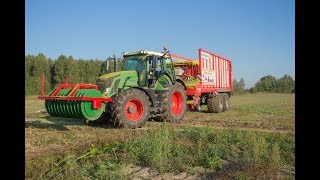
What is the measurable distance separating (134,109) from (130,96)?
0.47 metres

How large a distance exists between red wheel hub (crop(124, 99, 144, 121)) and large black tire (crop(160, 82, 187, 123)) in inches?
45.3

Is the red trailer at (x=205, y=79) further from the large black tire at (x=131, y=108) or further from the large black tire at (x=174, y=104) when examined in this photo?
the large black tire at (x=131, y=108)

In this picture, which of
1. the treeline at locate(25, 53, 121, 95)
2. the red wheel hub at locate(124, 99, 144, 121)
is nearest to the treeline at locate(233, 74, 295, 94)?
the treeline at locate(25, 53, 121, 95)

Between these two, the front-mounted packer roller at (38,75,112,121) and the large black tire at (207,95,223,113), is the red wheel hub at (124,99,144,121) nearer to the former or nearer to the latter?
the front-mounted packer roller at (38,75,112,121)

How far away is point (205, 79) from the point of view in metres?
15.3

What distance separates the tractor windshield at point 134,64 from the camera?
11.0m

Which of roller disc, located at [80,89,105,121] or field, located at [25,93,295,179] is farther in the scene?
roller disc, located at [80,89,105,121]

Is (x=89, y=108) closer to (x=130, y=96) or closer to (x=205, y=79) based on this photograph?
(x=130, y=96)

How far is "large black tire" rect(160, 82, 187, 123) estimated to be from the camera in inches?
435

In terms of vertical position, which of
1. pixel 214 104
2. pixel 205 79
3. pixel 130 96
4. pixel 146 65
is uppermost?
pixel 146 65

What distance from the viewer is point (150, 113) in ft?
35.5

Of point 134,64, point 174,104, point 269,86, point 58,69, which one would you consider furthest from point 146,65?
point 269,86

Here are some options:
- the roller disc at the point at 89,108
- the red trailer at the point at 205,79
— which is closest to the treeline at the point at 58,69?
the red trailer at the point at 205,79

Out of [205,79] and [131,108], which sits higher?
[205,79]
